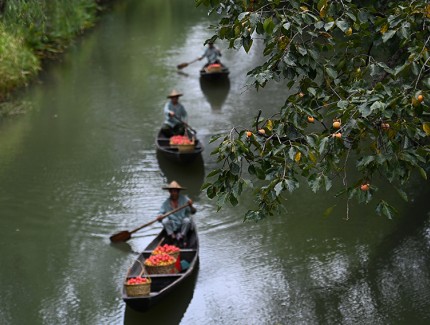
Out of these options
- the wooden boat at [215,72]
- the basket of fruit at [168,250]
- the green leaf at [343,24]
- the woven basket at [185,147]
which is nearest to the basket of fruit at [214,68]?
the wooden boat at [215,72]

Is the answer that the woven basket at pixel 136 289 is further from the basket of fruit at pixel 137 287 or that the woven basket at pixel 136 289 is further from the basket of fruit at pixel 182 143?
the basket of fruit at pixel 182 143

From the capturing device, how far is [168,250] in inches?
403

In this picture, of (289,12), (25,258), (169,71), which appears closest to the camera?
(289,12)

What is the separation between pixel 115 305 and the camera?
994 cm

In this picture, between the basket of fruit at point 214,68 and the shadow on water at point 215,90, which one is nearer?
the shadow on water at point 215,90

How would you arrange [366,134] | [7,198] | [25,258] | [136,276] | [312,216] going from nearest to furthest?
[366,134] < [136,276] < [25,258] < [312,216] < [7,198]

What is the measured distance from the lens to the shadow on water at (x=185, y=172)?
545 inches

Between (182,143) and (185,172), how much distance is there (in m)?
0.58

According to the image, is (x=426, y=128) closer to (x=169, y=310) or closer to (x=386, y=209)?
(x=386, y=209)

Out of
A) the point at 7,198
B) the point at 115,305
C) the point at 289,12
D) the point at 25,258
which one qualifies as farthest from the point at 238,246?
the point at 289,12

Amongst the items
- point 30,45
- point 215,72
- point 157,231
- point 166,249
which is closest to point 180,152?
point 157,231

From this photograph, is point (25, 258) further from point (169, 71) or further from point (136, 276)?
point (169, 71)

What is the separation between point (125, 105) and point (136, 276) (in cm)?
881

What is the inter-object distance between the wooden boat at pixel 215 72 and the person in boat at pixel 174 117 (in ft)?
16.0
